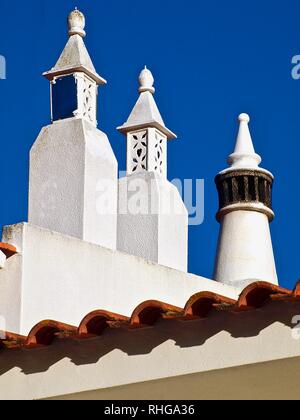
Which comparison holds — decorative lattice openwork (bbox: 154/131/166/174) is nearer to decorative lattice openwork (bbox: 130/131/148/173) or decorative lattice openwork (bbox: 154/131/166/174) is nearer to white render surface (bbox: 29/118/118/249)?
decorative lattice openwork (bbox: 130/131/148/173)

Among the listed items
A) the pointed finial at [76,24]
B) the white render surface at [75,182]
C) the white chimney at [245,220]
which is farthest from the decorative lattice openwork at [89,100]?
the white chimney at [245,220]

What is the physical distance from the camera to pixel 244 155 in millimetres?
22328

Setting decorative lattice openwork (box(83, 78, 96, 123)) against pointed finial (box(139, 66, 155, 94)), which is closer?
decorative lattice openwork (box(83, 78, 96, 123))

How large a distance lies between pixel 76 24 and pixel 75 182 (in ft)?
8.45

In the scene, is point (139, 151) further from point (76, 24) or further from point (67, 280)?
point (67, 280)

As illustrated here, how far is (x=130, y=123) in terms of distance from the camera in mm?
17359

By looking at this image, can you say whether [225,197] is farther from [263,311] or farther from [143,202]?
[263,311]

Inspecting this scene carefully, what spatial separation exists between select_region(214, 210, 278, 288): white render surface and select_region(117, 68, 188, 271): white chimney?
4.84 m

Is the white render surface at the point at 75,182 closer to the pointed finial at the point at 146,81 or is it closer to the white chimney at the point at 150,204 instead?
the white chimney at the point at 150,204

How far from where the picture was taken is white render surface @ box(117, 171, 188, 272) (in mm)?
16328

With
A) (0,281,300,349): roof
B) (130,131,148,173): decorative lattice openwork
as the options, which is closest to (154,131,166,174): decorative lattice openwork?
(130,131,148,173): decorative lattice openwork

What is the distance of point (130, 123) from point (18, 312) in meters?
4.86

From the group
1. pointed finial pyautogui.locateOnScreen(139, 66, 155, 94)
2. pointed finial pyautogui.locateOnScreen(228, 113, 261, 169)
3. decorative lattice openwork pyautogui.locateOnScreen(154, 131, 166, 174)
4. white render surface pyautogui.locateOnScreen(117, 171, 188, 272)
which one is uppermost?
pointed finial pyautogui.locateOnScreen(228, 113, 261, 169)

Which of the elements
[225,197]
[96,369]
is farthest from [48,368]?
[225,197]
